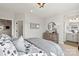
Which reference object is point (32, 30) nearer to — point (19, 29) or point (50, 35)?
point (19, 29)

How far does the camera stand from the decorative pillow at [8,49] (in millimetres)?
2164

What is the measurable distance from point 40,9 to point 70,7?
1.84ft

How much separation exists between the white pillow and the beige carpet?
2.51ft

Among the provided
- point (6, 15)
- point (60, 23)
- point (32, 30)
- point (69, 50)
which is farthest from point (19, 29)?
point (69, 50)

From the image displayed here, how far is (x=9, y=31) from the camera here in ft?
7.43

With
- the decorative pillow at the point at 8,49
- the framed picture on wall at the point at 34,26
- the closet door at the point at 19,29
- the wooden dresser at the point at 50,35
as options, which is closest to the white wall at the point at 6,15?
the closet door at the point at 19,29

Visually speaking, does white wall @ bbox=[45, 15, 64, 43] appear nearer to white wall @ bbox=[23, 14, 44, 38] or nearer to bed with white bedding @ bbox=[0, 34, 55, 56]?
white wall @ bbox=[23, 14, 44, 38]

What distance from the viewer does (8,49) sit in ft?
7.13

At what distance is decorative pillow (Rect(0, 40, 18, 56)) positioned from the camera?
216 cm

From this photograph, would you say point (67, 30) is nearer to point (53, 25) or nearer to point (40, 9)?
point (53, 25)

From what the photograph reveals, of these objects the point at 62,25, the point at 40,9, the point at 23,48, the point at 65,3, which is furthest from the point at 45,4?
the point at 23,48

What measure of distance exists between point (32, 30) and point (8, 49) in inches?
22.9

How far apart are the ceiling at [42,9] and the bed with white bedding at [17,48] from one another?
533mm

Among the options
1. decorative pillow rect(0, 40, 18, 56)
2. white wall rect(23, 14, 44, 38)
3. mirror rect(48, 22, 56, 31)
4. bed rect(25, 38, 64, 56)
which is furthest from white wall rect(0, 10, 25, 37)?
mirror rect(48, 22, 56, 31)
